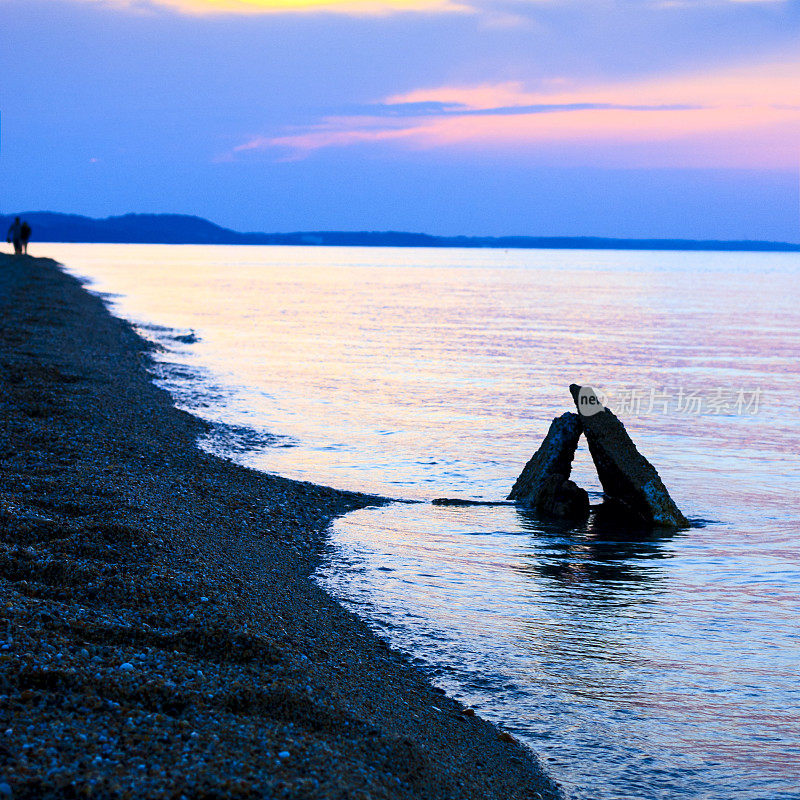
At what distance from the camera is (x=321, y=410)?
1877cm

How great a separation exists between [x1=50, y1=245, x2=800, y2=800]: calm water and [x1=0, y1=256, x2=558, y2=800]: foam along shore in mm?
450

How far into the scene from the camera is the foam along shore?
4.27 m

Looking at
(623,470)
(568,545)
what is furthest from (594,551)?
(623,470)

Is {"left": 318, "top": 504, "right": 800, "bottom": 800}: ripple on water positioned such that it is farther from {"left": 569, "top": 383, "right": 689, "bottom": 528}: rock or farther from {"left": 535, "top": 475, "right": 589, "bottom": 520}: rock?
{"left": 569, "top": 383, "right": 689, "bottom": 528}: rock

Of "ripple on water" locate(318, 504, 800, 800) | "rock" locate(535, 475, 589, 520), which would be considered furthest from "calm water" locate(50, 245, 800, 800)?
"rock" locate(535, 475, 589, 520)

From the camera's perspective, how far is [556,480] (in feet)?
37.1

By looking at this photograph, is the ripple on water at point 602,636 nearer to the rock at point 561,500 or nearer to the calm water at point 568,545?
the calm water at point 568,545

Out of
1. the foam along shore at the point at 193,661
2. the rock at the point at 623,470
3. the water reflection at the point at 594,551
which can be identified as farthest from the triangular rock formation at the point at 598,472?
the foam along shore at the point at 193,661

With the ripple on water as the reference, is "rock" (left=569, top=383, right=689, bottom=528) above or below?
above

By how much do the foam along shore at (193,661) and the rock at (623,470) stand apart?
3.26 m

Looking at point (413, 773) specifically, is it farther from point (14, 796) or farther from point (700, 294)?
point (700, 294)

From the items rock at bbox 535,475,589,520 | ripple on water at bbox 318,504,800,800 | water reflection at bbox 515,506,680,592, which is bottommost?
ripple on water at bbox 318,504,800,800

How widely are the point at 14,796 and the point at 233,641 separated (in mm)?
2250

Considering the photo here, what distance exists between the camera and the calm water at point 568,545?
5941mm
